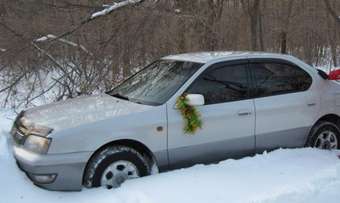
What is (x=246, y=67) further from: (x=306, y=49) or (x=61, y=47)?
(x=306, y=49)

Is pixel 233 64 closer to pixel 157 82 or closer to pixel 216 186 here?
pixel 157 82

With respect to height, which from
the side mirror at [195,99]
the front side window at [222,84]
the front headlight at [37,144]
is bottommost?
the front headlight at [37,144]

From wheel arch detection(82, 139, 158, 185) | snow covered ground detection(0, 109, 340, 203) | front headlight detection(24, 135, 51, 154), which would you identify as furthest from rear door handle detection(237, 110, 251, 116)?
front headlight detection(24, 135, 51, 154)

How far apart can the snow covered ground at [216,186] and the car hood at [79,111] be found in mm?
544

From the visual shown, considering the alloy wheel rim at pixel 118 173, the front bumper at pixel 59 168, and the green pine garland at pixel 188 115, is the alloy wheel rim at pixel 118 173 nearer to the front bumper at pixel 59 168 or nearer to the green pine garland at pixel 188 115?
the front bumper at pixel 59 168

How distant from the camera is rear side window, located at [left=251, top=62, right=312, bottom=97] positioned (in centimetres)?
610

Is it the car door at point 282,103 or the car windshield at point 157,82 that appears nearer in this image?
the car windshield at point 157,82

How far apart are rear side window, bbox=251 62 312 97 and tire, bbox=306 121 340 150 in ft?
1.74

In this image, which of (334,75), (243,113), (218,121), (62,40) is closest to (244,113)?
(243,113)

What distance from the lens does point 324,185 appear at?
16.5ft

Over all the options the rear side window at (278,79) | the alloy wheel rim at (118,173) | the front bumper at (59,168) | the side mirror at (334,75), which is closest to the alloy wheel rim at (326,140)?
the rear side window at (278,79)

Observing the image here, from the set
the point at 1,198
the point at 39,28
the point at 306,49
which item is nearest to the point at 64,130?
the point at 1,198

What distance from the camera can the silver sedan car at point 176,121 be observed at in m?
4.93

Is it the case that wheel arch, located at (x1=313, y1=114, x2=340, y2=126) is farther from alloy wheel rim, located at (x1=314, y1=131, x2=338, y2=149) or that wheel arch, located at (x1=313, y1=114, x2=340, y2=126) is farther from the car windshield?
the car windshield
